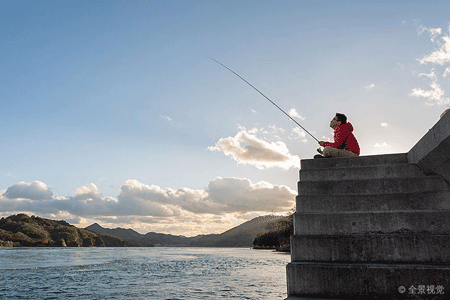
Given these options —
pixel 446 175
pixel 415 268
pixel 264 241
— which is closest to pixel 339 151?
pixel 446 175

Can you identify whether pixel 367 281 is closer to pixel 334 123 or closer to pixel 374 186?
pixel 374 186

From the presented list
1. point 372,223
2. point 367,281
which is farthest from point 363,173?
point 367,281

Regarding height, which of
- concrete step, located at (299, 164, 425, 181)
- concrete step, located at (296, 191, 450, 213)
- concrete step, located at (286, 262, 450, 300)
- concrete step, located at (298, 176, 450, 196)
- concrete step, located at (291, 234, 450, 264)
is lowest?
concrete step, located at (286, 262, 450, 300)

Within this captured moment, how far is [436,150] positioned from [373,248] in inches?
90.2

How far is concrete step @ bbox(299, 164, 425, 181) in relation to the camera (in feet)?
22.0

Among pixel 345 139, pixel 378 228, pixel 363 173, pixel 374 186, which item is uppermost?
pixel 345 139

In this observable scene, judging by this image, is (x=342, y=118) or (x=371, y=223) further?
(x=342, y=118)

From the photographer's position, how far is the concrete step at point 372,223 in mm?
5617

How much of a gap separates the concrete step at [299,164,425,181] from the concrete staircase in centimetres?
2

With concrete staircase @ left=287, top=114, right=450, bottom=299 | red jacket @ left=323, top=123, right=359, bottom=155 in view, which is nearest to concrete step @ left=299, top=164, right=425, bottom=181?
concrete staircase @ left=287, top=114, right=450, bottom=299

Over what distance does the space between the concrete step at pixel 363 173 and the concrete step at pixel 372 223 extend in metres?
1.19

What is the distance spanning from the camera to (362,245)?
18.3 ft

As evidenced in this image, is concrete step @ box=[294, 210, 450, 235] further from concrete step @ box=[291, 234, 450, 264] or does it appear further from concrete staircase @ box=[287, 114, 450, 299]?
concrete step @ box=[291, 234, 450, 264]

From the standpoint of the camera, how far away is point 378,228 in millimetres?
5836
